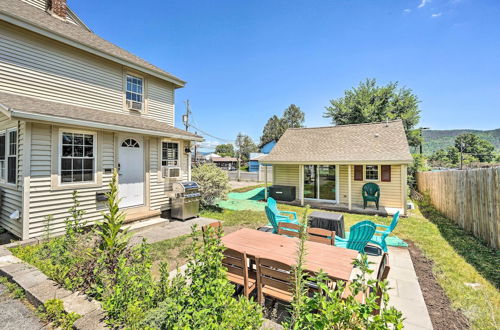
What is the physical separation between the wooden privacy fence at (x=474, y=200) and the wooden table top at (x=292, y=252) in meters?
4.89

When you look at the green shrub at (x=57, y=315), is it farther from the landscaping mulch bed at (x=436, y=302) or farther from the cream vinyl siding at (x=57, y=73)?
the cream vinyl siding at (x=57, y=73)

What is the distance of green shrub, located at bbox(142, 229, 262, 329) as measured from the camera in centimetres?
174

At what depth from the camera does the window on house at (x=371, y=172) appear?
1074 cm

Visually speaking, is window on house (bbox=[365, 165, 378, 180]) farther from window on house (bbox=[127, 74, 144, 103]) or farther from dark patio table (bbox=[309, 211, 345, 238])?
window on house (bbox=[127, 74, 144, 103])

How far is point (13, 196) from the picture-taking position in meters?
5.46

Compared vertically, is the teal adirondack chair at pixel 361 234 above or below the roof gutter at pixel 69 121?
below

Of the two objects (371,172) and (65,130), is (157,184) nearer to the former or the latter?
(65,130)

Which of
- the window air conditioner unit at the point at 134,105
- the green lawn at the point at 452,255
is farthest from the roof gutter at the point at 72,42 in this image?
the green lawn at the point at 452,255

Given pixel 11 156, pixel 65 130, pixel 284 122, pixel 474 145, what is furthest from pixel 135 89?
pixel 474 145

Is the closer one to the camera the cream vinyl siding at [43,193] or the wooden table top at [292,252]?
the wooden table top at [292,252]

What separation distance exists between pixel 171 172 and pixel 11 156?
4.36 metres

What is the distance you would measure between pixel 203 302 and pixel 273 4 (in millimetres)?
11117

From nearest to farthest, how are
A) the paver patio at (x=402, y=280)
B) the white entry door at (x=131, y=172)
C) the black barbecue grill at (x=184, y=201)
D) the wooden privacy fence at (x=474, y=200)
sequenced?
the paver patio at (x=402, y=280) → the wooden privacy fence at (x=474, y=200) → the white entry door at (x=131, y=172) → the black barbecue grill at (x=184, y=201)

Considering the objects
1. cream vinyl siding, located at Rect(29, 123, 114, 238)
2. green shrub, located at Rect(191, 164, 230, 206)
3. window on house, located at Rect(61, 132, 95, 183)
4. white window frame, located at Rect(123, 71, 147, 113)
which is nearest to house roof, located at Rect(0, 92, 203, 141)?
cream vinyl siding, located at Rect(29, 123, 114, 238)
